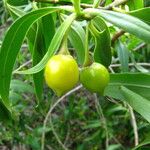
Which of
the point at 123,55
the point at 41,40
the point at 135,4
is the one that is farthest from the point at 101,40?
the point at 123,55

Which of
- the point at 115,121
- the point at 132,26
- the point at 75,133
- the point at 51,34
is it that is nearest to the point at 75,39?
the point at 51,34

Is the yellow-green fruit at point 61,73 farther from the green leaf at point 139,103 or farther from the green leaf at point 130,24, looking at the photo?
the green leaf at point 139,103

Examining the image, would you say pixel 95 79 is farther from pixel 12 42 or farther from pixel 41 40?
pixel 41 40

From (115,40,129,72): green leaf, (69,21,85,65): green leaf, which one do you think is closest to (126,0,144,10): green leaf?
(69,21,85,65): green leaf

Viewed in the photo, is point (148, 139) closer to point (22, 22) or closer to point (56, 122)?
point (22, 22)

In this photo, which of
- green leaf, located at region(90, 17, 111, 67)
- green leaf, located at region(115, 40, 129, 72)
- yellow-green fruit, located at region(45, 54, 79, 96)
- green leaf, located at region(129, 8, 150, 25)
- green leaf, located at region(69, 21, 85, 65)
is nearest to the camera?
yellow-green fruit, located at region(45, 54, 79, 96)

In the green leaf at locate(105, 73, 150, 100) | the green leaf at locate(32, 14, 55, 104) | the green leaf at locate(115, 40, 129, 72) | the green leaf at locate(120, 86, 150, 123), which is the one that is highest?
the green leaf at locate(32, 14, 55, 104)

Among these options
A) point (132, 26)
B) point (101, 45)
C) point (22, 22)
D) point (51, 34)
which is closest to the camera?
point (132, 26)

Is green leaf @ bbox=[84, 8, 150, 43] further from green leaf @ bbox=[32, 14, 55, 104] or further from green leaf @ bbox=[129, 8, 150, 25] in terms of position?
green leaf @ bbox=[32, 14, 55, 104]
